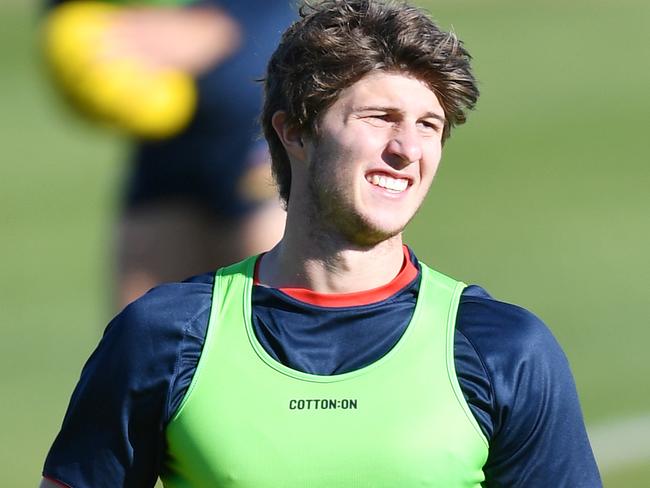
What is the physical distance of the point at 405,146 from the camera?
3.42m

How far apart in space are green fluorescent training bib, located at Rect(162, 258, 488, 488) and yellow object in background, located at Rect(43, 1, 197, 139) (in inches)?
81.8

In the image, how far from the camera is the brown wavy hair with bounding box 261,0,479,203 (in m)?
3.48

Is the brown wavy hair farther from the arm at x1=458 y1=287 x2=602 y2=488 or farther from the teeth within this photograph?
the arm at x1=458 y1=287 x2=602 y2=488

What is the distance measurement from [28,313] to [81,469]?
6.44 meters

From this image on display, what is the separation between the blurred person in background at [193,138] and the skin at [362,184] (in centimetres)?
208

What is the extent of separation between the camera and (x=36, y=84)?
53.8ft

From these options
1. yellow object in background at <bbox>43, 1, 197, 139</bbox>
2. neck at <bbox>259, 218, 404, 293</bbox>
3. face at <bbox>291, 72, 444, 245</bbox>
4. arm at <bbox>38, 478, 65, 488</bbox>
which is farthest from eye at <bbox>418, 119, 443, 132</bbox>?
yellow object in background at <bbox>43, 1, 197, 139</bbox>

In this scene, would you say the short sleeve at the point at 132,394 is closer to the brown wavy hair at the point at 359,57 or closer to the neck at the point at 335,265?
the neck at the point at 335,265

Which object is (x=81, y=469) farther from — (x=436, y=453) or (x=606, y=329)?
(x=606, y=329)

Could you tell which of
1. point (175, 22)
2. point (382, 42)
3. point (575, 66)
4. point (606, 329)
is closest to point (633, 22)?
point (575, 66)

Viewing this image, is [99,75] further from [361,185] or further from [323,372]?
[323,372]

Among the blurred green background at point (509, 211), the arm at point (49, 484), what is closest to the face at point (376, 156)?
the arm at point (49, 484)

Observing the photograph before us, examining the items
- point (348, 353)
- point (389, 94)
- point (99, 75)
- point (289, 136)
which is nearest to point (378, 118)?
point (389, 94)

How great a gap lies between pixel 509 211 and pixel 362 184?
8.18 m
